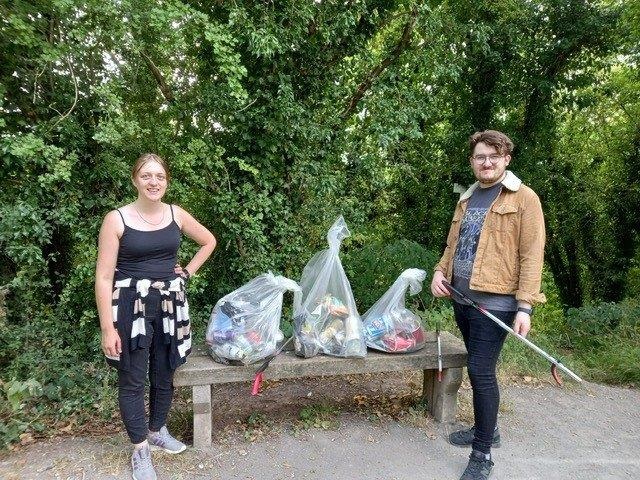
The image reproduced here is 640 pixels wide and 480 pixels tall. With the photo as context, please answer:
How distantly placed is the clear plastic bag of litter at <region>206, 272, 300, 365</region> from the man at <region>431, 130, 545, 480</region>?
1.09 m

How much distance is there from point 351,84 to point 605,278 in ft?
26.8

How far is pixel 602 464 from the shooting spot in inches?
106

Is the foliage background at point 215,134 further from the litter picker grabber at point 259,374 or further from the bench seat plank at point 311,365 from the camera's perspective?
the litter picker grabber at point 259,374

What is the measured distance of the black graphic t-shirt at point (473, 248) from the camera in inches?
92.1

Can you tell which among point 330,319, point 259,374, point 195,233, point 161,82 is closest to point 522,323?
point 330,319

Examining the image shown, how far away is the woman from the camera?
216cm

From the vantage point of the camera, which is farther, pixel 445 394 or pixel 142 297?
pixel 445 394

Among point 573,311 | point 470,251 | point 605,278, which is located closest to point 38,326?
point 470,251

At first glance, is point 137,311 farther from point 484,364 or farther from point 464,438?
point 464,438

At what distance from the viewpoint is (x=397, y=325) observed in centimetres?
288

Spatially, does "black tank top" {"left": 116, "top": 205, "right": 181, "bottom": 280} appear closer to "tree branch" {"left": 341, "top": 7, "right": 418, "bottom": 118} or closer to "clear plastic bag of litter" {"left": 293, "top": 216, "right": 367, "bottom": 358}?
"clear plastic bag of litter" {"left": 293, "top": 216, "right": 367, "bottom": 358}

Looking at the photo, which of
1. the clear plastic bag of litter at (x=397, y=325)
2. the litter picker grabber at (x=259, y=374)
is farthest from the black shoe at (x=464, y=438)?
the litter picker grabber at (x=259, y=374)

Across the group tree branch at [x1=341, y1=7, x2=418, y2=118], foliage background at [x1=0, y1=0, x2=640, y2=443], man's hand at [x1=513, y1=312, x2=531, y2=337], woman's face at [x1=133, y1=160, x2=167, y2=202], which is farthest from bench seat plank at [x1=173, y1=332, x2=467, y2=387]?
tree branch at [x1=341, y1=7, x2=418, y2=118]

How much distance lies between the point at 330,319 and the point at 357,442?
844 millimetres
